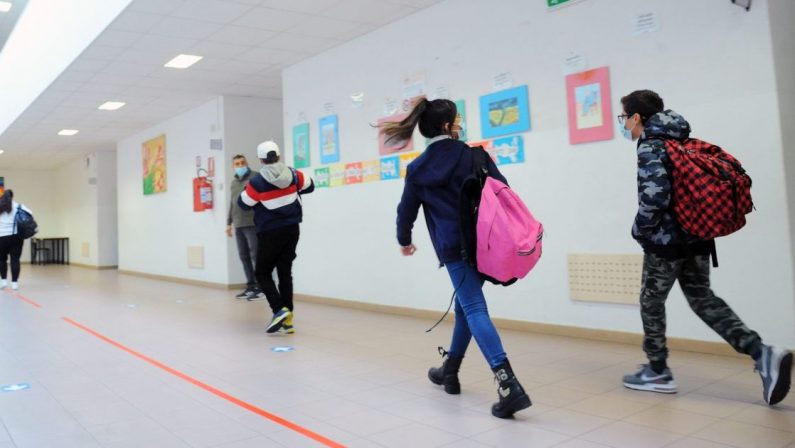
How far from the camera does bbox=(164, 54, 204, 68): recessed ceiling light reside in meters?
6.23

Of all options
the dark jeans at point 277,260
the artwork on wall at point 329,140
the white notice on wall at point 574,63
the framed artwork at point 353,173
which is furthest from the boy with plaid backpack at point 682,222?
the artwork on wall at point 329,140

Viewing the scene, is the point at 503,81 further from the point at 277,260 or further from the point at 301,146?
the point at 301,146

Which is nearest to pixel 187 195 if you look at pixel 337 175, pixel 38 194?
pixel 337 175

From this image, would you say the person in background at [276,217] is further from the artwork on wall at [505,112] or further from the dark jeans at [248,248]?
the dark jeans at [248,248]

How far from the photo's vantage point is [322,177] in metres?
6.22

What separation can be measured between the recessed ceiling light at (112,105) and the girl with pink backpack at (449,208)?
7092 millimetres

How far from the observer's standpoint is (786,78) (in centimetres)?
316

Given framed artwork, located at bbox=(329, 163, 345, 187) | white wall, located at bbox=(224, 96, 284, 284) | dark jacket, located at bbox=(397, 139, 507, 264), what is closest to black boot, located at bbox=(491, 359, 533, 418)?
dark jacket, located at bbox=(397, 139, 507, 264)

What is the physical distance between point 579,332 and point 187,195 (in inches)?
268

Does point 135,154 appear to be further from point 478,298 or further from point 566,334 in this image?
point 478,298

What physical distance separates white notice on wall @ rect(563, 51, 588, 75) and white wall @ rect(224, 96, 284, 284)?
16.5 ft

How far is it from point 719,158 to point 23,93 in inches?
370

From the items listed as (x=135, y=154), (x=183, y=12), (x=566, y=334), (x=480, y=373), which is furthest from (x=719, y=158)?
(x=135, y=154)

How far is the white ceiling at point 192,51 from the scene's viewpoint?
4.95m
